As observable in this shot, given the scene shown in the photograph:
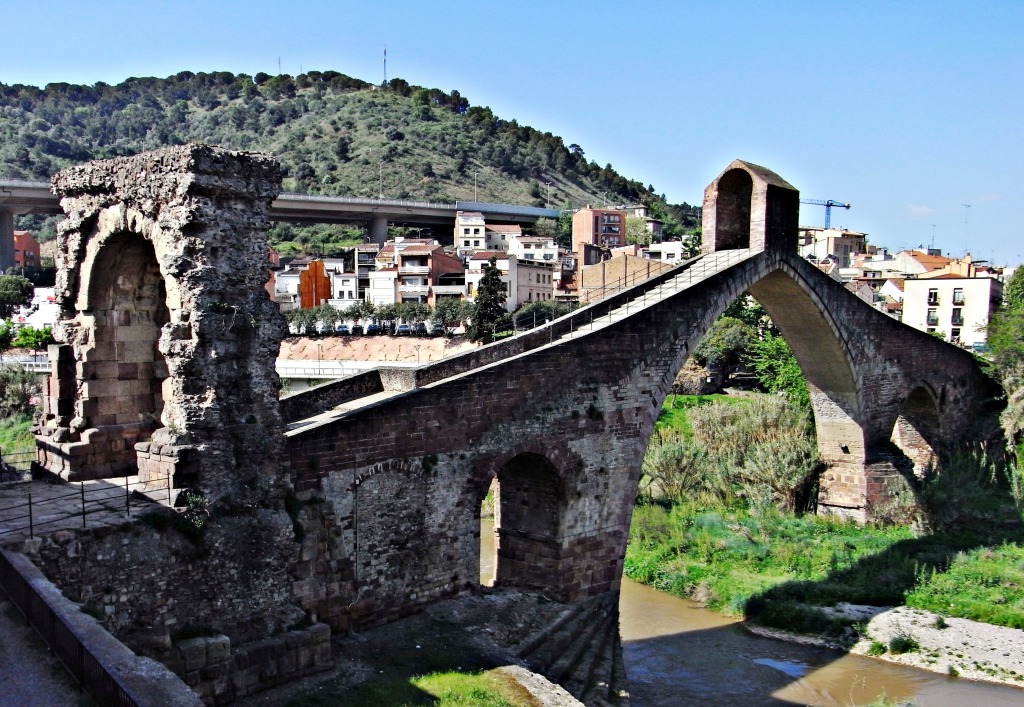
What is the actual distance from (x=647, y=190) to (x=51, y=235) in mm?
77603

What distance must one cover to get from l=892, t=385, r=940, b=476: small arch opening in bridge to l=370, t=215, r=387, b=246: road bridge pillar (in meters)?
46.7

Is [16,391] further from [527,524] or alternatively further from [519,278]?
[519,278]

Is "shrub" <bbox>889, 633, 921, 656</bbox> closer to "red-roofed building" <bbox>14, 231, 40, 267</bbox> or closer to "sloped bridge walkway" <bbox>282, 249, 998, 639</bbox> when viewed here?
"sloped bridge walkway" <bbox>282, 249, 998, 639</bbox>

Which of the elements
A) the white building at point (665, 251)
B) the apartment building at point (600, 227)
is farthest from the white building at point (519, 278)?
the apartment building at point (600, 227)

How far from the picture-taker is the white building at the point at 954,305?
35.8 metres

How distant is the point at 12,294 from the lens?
4297 centimetres

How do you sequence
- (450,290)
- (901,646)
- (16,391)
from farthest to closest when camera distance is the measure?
1. (450,290)
2. (16,391)
3. (901,646)

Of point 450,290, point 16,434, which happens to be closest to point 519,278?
point 450,290

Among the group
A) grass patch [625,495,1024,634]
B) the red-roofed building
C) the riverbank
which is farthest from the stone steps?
the red-roofed building

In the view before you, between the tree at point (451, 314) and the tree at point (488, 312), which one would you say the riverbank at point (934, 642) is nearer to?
the tree at point (488, 312)

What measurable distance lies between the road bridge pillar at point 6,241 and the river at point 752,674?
46416 millimetres

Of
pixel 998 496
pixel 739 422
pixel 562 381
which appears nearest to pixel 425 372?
pixel 562 381

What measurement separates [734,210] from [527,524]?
9.49 metres

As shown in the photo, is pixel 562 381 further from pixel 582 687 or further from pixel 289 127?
pixel 289 127
